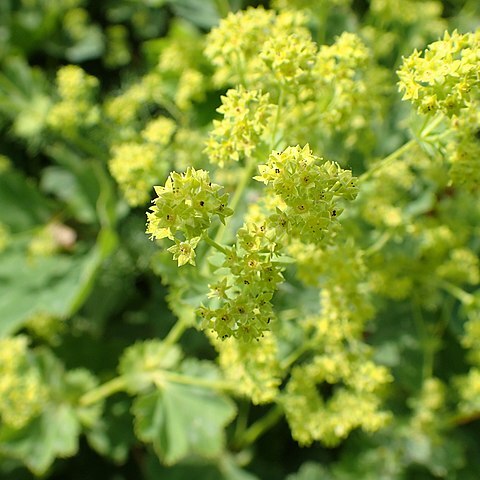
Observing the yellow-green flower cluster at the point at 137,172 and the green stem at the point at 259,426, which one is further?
the green stem at the point at 259,426

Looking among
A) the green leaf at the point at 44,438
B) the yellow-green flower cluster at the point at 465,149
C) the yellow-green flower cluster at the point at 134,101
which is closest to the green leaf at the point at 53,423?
the green leaf at the point at 44,438

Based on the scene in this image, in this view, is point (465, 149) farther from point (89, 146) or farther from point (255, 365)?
point (89, 146)

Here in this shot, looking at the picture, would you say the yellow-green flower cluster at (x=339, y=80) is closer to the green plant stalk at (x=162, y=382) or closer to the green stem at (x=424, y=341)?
the green plant stalk at (x=162, y=382)

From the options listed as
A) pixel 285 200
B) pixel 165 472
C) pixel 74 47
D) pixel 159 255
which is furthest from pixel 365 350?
pixel 74 47

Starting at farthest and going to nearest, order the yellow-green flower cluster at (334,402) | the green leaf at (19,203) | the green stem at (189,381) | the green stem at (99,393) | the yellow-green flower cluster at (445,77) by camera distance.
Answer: the green leaf at (19,203)
the green stem at (99,393)
the green stem at (189,381)
the yellow-green flower cluster at (334,402)
the yellow-green flower cluster at (445,77)

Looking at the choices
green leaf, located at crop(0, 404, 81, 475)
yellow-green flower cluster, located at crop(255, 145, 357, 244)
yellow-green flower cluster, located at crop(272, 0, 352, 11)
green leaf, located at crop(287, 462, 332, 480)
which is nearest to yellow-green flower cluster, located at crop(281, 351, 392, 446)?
green leaf, located at crop(287, 462, 332, 480)

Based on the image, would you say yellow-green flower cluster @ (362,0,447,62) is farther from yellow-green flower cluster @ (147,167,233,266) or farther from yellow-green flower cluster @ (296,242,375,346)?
yellow-green flower cluster @ (147,167,233,266)

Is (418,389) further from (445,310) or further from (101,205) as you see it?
(101,205)
